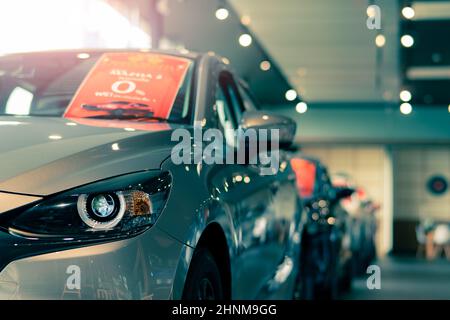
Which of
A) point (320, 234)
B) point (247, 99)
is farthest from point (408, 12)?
point (247, 99)

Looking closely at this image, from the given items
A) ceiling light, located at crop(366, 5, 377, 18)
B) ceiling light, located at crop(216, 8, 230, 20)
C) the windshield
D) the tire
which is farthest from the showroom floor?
the tire

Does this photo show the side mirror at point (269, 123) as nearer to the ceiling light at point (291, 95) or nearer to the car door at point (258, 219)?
the car door at point (258, 219)

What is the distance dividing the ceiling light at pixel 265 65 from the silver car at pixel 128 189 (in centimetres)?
1632

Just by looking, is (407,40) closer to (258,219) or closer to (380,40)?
(380,40)

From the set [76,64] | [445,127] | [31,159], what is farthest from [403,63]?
[31,159]

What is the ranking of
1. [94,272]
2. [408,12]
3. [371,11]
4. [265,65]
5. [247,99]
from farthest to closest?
[265,65] → [408,12] → [371,11] → [247,99] → [94,272]

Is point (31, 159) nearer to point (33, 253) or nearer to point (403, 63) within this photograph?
point (33, 253)

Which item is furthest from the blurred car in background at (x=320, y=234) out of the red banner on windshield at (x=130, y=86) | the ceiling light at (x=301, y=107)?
the ceiling light at (x=301, y=107)

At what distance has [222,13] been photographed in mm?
15648

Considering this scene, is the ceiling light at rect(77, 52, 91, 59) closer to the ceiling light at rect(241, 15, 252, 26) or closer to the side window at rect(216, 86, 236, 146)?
the side window at rect(216, 86, 236, 146)

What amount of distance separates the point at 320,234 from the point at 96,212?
15.1 ft

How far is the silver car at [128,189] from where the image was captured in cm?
249

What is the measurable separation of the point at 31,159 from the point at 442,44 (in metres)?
17.2

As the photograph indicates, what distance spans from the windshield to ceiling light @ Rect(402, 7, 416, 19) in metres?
11.7
